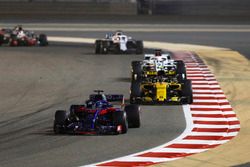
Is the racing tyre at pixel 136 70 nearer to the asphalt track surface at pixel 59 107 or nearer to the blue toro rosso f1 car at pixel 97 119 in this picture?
the asphalt track surface at pixel 59 107

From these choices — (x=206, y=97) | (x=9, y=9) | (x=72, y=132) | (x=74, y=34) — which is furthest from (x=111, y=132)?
(x=9, y=9)

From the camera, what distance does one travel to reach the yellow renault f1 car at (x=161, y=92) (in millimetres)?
22875

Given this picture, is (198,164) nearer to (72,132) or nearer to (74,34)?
(72,132)

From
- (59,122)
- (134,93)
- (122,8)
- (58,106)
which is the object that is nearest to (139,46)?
(134,93)

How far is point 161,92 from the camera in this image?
2289 centimetres

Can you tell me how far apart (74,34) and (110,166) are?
45.8m

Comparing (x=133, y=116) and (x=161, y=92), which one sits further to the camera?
(x=161, y=92)

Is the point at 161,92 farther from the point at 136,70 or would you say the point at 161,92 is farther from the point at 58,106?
the point at 136,70

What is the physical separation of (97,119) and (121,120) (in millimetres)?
663

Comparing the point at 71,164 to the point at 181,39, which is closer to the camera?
the point at 71,164

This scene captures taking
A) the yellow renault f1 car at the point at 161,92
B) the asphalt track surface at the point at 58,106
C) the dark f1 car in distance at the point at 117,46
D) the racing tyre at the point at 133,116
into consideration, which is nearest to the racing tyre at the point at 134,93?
Result: the yellow renault f1 car at the point at 161,92

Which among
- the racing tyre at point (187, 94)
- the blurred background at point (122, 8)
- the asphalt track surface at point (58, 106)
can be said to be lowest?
the asphalt track surface at point (58, 106)

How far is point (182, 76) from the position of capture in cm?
2689

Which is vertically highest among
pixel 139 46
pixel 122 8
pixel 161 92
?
pixel 122 8
